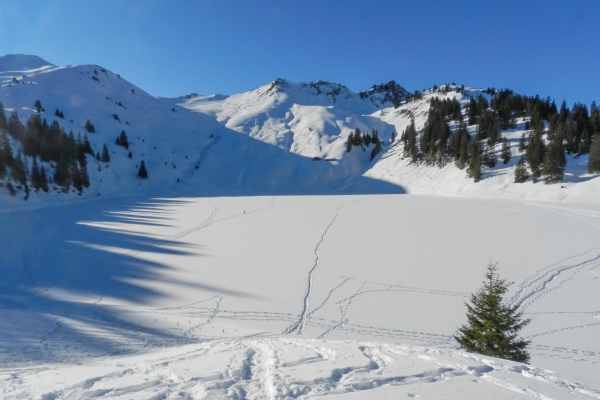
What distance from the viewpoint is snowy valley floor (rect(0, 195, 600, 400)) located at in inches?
189

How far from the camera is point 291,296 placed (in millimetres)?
12172

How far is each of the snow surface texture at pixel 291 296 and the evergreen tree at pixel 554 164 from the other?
143 cm

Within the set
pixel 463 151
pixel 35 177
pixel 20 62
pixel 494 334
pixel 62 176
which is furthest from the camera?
pixel 20 62

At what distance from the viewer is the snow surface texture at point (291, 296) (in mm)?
4871

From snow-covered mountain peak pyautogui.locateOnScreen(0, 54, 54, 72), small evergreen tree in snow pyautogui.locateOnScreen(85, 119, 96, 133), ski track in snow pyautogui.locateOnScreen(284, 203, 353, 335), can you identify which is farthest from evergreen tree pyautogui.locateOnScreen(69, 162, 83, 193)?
snow-covered mountain peak pyautogui.locateOnScreen(0, 54, 54, 72)

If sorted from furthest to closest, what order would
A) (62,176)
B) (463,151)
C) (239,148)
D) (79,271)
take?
(239,148)
(463,151)
(62,176)
(79,271)

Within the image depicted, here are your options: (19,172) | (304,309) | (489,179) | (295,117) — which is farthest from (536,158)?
(295,117)

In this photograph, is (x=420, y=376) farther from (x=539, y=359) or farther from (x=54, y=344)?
(x=54, y=344)

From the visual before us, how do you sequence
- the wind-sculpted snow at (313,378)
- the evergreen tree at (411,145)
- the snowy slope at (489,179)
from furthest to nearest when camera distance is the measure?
the evergreen tree at (411,145)
the snowy slope at (489,179)
the wind-sculpted snow at (313,378)

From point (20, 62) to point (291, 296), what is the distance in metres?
160

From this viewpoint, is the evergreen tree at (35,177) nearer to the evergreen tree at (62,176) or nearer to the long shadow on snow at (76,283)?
the evergreen tree at (62,176)

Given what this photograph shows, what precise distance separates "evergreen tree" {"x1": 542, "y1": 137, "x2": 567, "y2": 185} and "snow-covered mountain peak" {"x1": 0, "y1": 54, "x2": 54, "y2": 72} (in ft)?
516

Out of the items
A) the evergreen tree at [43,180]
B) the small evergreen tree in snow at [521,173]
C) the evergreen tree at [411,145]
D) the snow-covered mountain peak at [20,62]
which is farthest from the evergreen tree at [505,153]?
the snow-covered mountain peak at [20,62]

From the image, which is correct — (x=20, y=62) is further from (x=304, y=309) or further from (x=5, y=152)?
(x=304, y=309)
